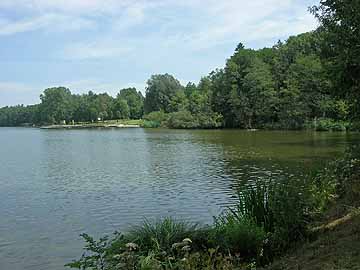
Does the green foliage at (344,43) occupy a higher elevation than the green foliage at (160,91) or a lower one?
lower

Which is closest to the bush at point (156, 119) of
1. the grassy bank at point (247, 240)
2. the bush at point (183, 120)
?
the bush at point (183, 120)

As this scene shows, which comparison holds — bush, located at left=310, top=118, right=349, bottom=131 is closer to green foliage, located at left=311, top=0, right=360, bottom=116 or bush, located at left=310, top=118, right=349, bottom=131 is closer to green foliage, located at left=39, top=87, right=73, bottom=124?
green foliage, located at left=311, top=0, right=360, bottom=116

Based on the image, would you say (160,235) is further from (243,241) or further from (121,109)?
(121,109)

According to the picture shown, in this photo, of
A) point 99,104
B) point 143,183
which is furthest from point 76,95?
point 143,183

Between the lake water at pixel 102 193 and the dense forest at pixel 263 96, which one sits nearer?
the lake water at pixel 102 193

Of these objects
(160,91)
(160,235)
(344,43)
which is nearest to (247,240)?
(160,235)

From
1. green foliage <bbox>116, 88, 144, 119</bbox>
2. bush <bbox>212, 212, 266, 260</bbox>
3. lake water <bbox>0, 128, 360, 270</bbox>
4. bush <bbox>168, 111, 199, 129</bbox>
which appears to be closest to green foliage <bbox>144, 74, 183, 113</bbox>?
green foliage <bbox>116, 88, 144, 119</bbox>

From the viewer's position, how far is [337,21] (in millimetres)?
14141

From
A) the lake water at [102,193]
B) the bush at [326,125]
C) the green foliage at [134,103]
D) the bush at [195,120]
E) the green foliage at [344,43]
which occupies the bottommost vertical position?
the lake water at [102,193]

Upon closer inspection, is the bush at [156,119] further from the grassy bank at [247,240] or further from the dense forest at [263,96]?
the grassy bank at [247,240]

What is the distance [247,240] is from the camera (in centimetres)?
852

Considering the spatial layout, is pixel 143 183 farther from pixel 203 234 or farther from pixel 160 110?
pixel 160 110

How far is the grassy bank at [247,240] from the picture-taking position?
7.27m

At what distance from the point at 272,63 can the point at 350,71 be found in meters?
82.3
